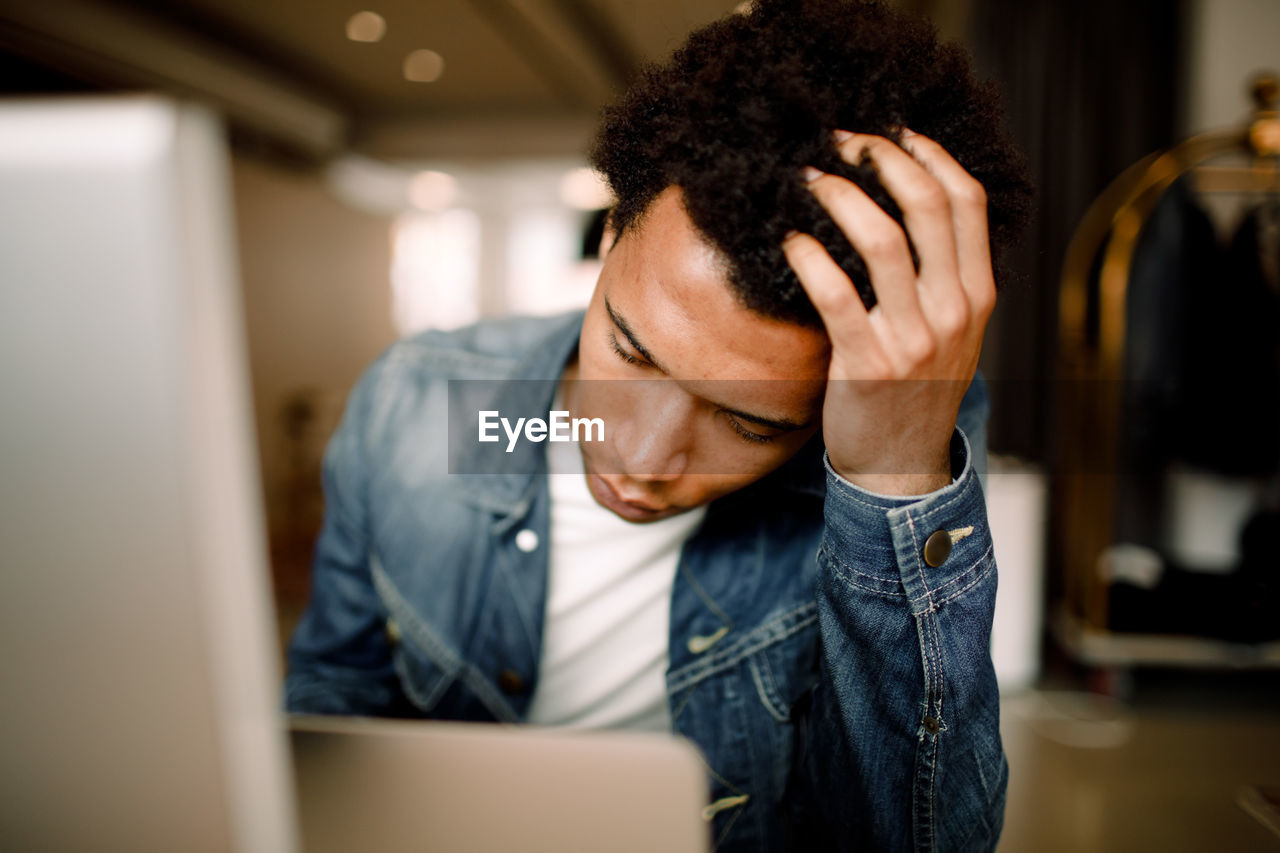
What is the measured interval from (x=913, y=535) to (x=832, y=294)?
0.15 metres

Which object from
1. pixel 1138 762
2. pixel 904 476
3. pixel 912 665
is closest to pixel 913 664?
pixel 912 665

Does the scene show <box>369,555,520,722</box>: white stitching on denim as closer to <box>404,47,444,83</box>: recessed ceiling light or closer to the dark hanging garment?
<box>404,47,444,83</box>: recessed ceiling light

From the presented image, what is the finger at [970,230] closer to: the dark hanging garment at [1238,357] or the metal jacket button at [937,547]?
the metal jacket button at [937,547]

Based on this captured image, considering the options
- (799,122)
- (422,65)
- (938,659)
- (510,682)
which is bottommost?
(510,682)

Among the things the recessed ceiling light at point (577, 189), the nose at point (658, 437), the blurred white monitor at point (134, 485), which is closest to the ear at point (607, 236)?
the nose at point (658, 437)

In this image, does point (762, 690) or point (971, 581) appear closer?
point (971, 581)

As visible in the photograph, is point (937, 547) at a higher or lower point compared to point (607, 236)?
lower

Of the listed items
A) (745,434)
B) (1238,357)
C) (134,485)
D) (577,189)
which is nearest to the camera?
(134,485)

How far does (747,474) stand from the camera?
50cm

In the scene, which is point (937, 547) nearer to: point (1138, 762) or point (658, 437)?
point (658, 437)

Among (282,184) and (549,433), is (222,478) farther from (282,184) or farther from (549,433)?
(282,184)

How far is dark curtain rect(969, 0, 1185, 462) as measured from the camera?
1650mm

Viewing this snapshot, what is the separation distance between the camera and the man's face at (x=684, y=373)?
0.42 metres

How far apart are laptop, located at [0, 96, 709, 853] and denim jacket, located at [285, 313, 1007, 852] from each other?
1.04 feet
